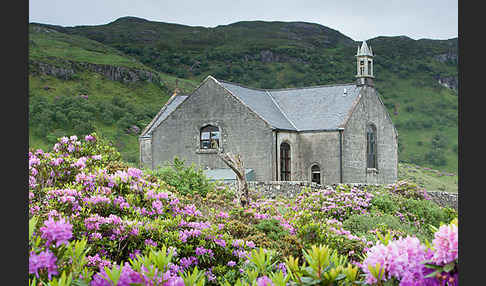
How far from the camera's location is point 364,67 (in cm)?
3256

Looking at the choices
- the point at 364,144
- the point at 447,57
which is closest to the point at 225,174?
the point at 364,144

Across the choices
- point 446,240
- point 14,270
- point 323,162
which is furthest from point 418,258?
point 323,162

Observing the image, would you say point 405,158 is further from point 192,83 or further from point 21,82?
point 21,82

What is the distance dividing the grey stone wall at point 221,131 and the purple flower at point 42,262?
23552 millimetres

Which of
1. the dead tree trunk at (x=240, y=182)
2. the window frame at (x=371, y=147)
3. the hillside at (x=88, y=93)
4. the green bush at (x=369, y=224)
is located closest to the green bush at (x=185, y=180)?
the dead tree trunk at (x=240, y=182)

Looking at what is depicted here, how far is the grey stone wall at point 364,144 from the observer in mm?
29938

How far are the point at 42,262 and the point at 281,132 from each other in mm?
25664

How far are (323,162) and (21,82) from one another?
27284 mm

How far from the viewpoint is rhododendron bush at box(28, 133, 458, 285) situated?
10.0 ft

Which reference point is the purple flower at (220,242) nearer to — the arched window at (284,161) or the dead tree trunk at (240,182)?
the dead tree trunk at (240,182)

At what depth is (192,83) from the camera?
74.5m

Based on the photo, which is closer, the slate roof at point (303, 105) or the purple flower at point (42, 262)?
the purple flower at point (42, 262)

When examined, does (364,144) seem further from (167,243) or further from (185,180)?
(167,243)

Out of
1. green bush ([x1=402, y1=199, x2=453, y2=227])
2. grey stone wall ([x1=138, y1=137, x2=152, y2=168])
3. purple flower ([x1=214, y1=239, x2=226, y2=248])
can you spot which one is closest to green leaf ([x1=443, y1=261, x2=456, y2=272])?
purple flower ([x1=214, y1=239, x2=226, y2=248])
